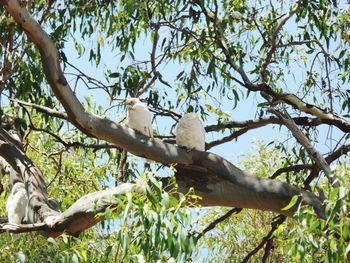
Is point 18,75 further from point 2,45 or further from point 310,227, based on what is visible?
point 310,227

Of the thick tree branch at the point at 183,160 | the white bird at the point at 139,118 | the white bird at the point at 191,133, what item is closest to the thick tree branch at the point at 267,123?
the white bird at the point at 191,133

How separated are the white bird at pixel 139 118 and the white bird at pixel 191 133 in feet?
0.46

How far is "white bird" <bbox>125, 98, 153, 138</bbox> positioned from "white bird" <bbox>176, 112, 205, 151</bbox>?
0.14 m

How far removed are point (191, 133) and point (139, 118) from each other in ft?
0.92

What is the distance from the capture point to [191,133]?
4.08 meters

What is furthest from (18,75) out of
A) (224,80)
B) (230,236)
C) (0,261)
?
(230,236)

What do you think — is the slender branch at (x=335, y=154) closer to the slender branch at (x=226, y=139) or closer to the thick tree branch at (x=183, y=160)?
the slender branch at (x=226, y=139)

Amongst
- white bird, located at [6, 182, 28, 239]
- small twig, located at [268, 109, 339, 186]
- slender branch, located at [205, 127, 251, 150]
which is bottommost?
white bird, located at [6, 182, 28, 239]

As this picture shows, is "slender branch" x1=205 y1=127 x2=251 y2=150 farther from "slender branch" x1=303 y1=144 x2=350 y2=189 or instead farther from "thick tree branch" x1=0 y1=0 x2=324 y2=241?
"thick tree branch" x1=0 y1=0 x2=324 y2=241

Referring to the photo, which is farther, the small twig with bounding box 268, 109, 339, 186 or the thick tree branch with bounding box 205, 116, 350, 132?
the thick tree branch with bounding box 205, 116, 350, 132

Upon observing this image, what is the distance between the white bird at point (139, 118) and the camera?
4.16 m

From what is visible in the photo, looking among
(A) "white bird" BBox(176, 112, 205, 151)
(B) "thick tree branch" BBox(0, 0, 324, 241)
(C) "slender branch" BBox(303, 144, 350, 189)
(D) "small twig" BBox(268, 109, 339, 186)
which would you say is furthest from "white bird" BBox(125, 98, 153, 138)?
(C) "slender branch" BBox(303, 144, 350, 189)

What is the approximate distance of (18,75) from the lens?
4895 millimetres

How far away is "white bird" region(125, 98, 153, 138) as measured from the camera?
416 centimetres
